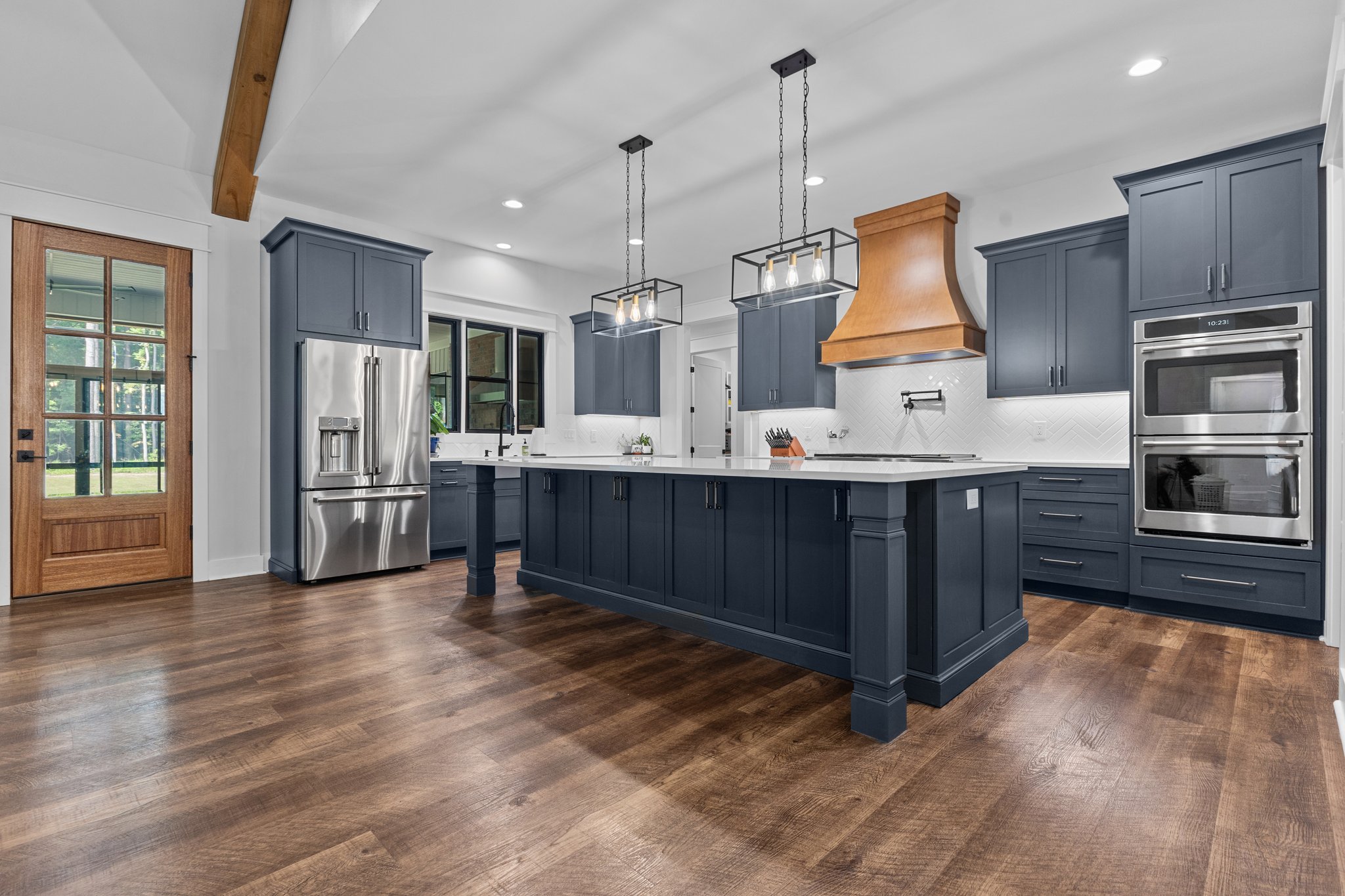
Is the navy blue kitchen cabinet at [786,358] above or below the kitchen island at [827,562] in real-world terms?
above

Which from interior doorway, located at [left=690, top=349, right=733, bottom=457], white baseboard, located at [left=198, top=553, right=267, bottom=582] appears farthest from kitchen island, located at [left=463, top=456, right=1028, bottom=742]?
interior doorway, located at [left=690, top=349, right=733, bottom=457]

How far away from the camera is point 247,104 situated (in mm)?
4160

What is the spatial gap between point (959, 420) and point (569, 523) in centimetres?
328

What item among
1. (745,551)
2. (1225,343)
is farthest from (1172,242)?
(745,551)

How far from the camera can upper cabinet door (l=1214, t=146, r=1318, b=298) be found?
336 centimetres

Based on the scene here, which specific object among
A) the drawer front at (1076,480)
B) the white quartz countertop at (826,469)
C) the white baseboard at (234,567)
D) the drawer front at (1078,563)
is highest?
the white quartz countertop at (826,469)

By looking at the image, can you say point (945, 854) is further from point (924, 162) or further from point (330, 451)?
point (330, 451)

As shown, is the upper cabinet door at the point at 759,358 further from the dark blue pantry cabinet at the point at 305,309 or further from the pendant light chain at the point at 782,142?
the dark blue pantry cabinet at the point at 305,309

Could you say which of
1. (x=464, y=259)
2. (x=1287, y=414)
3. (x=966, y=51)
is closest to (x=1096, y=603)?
(x=1287, y=414)

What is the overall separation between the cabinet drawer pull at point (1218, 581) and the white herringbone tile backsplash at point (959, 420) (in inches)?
36.0

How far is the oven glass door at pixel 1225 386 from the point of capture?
3.36 m

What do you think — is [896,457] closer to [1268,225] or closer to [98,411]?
[1268,225]

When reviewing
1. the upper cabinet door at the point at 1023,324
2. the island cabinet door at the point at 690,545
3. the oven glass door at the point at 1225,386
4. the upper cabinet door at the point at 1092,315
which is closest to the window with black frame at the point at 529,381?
the island cabinet door at the point at 690,545

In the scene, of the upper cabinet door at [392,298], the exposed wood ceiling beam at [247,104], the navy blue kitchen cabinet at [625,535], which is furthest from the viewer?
the upper cabinet door at [392,298]
